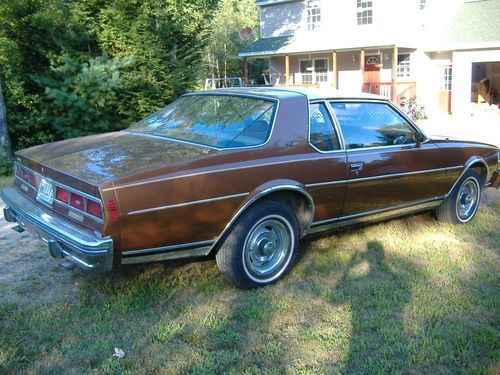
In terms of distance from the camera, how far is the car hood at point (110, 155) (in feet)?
11.5

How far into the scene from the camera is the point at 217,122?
172 inches

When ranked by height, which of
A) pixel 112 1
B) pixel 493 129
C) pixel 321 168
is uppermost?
pixel 112 1

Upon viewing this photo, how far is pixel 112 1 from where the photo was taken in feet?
39.5

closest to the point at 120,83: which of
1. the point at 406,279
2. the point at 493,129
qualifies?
the point at 406,279

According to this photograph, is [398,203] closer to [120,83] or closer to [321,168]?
[321,168]

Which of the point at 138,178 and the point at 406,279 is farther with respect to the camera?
the point at 406,279

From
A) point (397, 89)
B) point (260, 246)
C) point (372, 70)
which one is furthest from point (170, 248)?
point (372, 70)

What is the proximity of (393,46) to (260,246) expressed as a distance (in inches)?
697

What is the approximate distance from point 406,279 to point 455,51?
61.7ft

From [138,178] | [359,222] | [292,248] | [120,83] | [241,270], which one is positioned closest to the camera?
[138,178]

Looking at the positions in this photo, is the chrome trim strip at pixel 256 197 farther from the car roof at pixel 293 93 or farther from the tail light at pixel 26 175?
the tail light at pixel 26 175

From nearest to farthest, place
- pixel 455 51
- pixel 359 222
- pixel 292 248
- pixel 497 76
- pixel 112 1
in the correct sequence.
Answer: pixel 292 248, pixel 359 222, pixel 112 1, pixel 455 51, pixel 497 76

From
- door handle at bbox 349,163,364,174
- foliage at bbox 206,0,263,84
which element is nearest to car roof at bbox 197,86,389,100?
door handle at bbox 349,163,364,174

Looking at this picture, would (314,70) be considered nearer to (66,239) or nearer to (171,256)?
(171,256)
